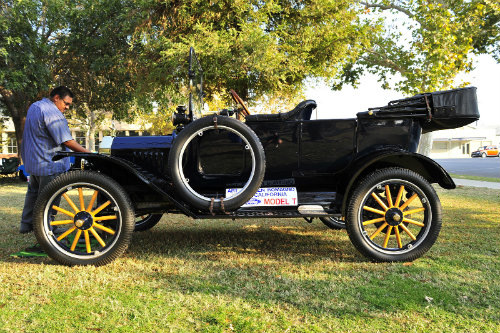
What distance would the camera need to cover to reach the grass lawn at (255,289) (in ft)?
7.09

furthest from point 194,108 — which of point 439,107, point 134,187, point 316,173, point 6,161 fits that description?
point 6,161

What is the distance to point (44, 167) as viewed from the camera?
11.9 feet

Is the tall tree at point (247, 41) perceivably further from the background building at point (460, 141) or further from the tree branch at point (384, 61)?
the background building at point (460, 141)

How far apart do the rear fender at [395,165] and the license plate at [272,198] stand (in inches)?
19.2

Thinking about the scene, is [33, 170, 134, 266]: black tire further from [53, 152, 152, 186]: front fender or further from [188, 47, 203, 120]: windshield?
[188, 47, 203, 120]: windshield

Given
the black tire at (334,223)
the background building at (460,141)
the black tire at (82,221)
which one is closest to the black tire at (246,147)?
the black tire at (82,221)

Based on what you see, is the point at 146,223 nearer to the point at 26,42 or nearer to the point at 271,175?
the point at 271,175

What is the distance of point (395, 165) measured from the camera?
11.8 ft

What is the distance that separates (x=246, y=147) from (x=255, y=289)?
1202mm

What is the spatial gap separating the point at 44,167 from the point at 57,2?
36.7 ft

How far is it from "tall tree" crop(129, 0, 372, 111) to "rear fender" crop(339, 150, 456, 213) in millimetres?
6858

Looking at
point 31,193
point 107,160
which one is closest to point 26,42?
point 31,193

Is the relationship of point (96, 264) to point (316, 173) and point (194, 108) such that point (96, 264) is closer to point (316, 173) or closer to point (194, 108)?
point (194, 108)

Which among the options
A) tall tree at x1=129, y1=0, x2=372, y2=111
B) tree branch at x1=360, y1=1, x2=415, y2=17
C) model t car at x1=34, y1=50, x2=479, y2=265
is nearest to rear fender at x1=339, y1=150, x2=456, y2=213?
model t car at x1=34, y1=50, x2=479, y2=265
